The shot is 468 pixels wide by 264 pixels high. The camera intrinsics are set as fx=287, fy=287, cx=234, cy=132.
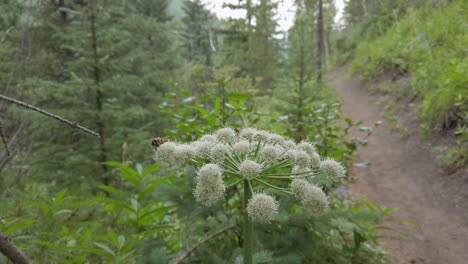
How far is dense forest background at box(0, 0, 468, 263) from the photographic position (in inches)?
89.7

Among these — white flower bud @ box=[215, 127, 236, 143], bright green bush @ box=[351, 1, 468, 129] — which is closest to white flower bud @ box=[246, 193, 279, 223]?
white flower bud @ box=[215, 127, 236, 143]

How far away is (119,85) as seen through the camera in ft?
22.7

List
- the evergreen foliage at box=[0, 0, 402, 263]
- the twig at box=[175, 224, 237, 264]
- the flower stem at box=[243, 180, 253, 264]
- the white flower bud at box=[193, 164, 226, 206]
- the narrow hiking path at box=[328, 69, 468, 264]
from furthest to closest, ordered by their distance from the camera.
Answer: the narrow hiking path at box=[328, 69, 468, 264]
the evergreen foliage at box=[0, 0, 402, 263]
the twig at box=[175, 224, 237, 264]
the white flower bud at box=[193, 164, 226, 206]
the flower stem at box=[243, 180, 253, 264]

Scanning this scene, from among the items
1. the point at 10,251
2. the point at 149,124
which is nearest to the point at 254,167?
the point at 10,251

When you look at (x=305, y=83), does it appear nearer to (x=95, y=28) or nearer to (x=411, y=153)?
(x=411, y=153)

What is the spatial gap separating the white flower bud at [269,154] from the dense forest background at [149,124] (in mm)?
514

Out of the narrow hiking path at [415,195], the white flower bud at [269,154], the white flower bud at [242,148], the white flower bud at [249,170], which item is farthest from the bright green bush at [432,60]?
the white flower bud at [249,170]

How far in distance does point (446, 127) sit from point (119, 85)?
7.55m

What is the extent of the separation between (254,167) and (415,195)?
220 inches

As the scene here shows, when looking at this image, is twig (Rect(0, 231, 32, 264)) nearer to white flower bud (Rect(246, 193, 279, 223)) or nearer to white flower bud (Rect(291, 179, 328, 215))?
white flower bud (Rect(246, 193, 279, 223))

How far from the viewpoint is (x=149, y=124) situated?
7438 millimetres

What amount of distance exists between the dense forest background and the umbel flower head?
0.41m

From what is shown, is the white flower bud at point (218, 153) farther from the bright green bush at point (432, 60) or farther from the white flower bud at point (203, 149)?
the bright green bush at point (432, 60)

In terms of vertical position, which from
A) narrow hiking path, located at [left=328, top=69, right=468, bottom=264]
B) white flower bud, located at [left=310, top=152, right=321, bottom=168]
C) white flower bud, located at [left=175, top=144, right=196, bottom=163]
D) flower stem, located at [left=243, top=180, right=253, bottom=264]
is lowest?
narrow hiking path, located at [left=328, top=69, right=468, bottom=264]
